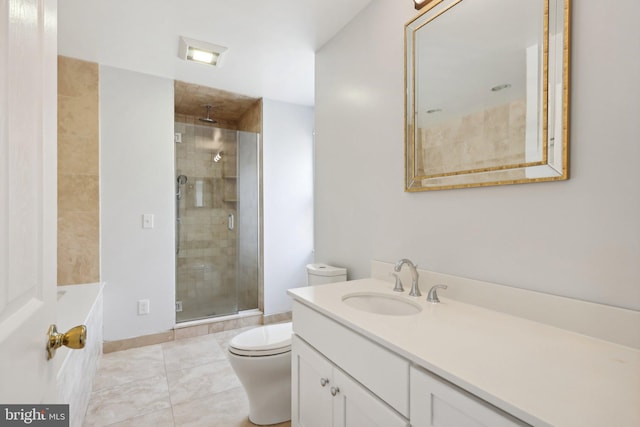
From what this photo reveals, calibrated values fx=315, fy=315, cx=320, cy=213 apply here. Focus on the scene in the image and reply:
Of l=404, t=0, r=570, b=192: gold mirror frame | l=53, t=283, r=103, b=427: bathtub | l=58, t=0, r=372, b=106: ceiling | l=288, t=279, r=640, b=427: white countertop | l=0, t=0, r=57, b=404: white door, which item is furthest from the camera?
l=58, t=0, r=372, b=106: ceiling

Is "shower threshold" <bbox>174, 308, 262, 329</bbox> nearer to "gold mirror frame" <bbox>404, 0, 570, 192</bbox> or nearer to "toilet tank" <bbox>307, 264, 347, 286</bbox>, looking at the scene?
"toilet tank" <bbox>307, 264, 347, 286</bbox>

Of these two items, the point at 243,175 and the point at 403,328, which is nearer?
the point at 403,328

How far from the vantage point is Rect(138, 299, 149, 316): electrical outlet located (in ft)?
8.75

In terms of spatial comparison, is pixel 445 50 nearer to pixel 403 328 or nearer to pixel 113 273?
pixel 403 328

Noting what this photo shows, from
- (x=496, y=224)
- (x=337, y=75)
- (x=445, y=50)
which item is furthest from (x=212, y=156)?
(x=496, y=224)

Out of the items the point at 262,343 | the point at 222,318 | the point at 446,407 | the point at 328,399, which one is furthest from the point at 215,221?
the point at 446,407

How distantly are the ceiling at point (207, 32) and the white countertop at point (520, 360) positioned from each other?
1747mm

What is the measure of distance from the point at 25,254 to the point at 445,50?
62.4 inches

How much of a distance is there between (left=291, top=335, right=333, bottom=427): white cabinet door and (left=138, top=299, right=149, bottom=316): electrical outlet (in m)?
1.83

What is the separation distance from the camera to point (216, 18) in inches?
76.4

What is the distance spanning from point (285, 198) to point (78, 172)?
1751 millimetres

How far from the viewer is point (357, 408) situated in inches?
41.3

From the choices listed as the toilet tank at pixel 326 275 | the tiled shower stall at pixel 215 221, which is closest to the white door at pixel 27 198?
the toilet tank at pixel 326 275

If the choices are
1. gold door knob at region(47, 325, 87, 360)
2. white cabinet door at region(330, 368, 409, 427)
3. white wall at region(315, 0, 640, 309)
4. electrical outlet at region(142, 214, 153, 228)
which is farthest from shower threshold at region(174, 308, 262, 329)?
gold door knob at region(47, 325, 87, 360)
